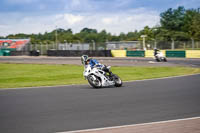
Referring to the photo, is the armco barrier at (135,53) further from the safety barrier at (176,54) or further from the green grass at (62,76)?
the green grass at (62,76)

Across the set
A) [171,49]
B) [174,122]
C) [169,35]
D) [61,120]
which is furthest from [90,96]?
[169,35]

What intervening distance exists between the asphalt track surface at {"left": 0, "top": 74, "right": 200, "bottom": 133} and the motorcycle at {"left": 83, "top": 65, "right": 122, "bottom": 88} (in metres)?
2.13

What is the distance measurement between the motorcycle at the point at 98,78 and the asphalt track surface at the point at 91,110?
213 cm

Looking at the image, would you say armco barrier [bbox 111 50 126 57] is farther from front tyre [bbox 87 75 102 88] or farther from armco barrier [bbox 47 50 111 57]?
front tyre [bbox 87 75 102 88]

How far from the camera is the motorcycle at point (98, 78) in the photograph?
13.3 metres

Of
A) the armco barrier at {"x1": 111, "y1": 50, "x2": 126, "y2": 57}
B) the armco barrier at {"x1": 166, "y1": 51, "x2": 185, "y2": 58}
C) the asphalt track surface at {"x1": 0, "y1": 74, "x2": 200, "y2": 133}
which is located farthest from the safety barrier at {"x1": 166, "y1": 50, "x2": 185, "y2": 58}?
the asphalt track surface at {"x1": 0, "y1": 74, "x2": 200, "y2": 133}

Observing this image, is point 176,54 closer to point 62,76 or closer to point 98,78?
point 62,76

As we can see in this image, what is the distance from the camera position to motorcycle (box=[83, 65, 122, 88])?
13.3m

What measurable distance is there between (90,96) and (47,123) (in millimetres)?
4140

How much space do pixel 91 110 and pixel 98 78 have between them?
524 centimetres

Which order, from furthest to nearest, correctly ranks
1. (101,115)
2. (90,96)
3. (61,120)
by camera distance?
(90,96) < (101,115) < (61,120)

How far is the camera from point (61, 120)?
7.28 meters

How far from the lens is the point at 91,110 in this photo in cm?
841

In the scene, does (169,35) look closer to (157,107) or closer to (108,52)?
(108,52)
